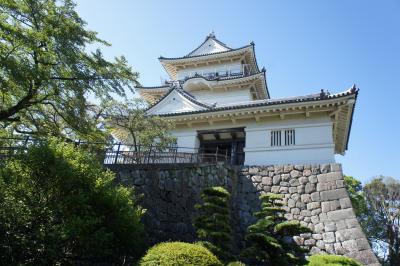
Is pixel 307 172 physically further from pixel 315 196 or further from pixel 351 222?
pixel 351 222

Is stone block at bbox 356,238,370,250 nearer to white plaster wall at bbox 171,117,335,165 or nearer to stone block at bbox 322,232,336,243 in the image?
stone block at bbox 322,232,336,243

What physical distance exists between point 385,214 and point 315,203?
43.2 ft

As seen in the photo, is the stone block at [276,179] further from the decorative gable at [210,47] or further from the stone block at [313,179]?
the decorative gable at [210,47]

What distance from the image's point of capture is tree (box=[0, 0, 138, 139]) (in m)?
8.48

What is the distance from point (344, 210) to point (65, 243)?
28.2 ft

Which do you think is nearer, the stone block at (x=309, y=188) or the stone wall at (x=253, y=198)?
the stone wall at (x=253, y=198)

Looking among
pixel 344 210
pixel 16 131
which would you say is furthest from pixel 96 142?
pixel 344 210

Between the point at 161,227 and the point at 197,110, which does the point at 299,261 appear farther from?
the point at 197,110

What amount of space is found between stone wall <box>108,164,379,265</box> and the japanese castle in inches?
49.5

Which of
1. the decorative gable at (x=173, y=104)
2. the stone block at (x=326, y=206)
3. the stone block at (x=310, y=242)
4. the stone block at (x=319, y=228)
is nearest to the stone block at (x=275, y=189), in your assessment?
the stone block at (x=326, y=206)

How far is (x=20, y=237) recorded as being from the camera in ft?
16.7

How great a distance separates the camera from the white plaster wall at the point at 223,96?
2050cm

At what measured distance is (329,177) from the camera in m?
11.5

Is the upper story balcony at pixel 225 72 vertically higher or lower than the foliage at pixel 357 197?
higher
